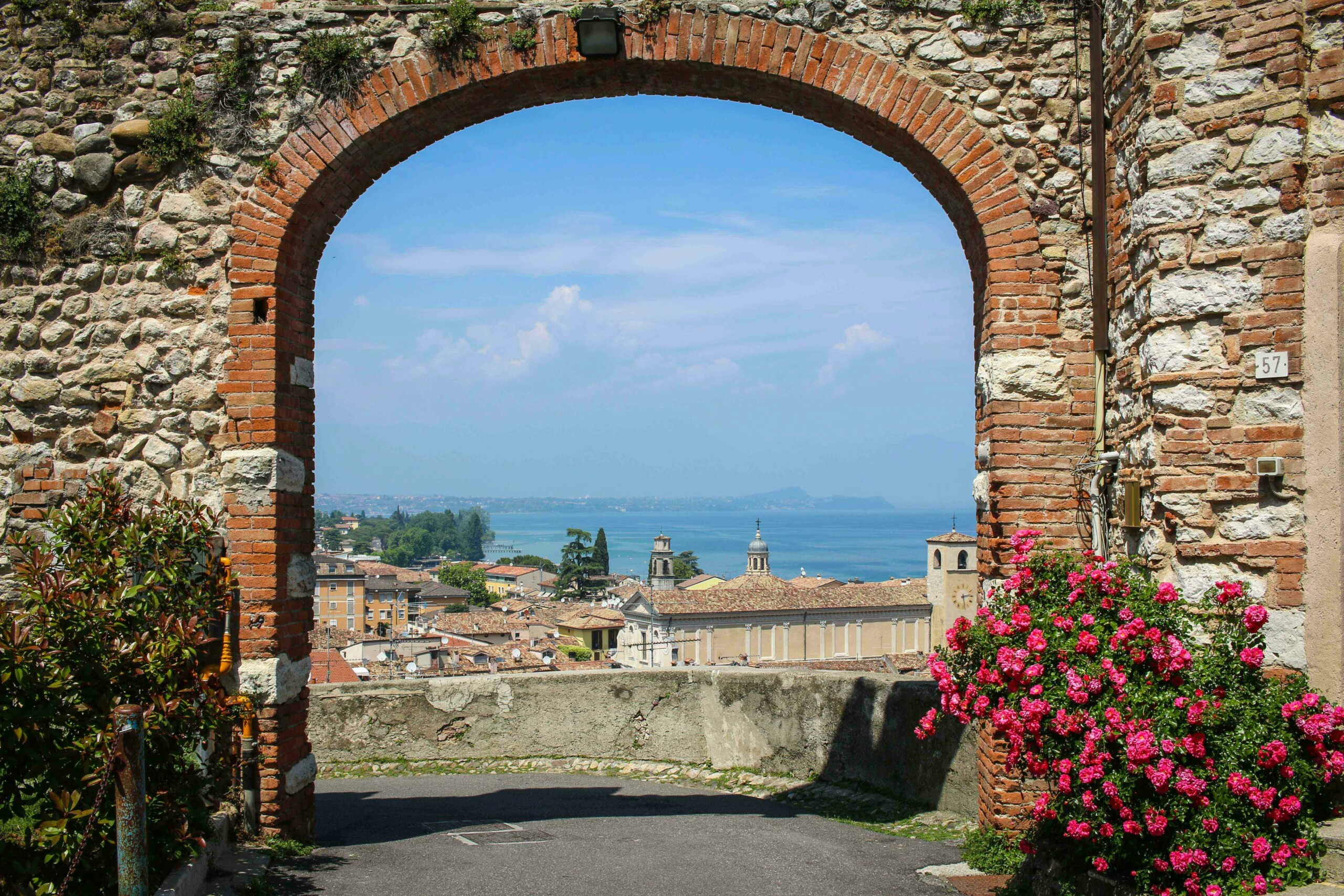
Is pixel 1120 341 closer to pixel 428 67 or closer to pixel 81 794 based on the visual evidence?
pixel 428 67

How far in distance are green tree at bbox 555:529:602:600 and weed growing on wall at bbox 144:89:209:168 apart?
96.4m

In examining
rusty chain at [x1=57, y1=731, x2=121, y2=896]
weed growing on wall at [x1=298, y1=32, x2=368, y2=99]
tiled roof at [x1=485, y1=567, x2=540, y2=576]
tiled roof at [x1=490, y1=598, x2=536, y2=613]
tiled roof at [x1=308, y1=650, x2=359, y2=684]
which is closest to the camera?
rusty chain at [x1=57, y1=731, x2=121, y2=896]

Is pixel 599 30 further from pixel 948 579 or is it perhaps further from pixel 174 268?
pixel 948 579

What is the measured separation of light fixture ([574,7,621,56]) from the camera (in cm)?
602

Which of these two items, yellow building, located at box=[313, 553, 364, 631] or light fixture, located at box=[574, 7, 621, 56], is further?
yellow building, located at box=[313, 553, 364, 631]

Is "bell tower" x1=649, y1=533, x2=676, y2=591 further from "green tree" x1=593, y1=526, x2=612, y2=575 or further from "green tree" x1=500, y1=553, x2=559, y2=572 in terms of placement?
"green tree" x1=500, y1=553, x2=559, y2=572

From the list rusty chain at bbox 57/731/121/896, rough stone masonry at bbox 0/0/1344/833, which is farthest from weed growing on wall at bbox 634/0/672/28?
rusty chain at bbox 57/731/121/896

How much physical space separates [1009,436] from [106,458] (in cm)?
526

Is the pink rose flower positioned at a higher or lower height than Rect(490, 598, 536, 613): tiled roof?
higher

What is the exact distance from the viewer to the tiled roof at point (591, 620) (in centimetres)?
5703

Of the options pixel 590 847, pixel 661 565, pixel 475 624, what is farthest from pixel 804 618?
pixel 590 847

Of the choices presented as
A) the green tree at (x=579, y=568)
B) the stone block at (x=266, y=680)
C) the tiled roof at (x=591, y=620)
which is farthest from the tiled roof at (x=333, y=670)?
the green tree at (x=579, y=568)

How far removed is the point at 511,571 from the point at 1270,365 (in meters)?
130

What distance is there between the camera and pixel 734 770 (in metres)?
8.61
